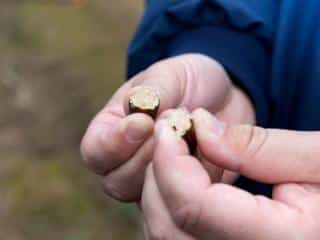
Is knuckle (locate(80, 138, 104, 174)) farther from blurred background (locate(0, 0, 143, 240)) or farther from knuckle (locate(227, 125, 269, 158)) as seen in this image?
blurred background (locate(0, 0, 143, 240))

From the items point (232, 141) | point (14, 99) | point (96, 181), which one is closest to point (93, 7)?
point (14, 99)

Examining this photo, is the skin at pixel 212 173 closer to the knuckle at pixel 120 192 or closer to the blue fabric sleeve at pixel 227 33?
the knuckle at pixel 120 192

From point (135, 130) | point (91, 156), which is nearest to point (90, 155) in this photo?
point (91, 156)

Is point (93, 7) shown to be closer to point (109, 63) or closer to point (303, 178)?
point (109, 63)

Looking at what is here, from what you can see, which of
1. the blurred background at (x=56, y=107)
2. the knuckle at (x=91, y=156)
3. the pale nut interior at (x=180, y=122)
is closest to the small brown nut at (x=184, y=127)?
the pale nut interior at (x=180, y=122)

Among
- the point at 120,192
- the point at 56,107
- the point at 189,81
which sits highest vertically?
the point at 189,81

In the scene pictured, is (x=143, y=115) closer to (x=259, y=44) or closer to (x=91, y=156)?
(x=91, y=156)
